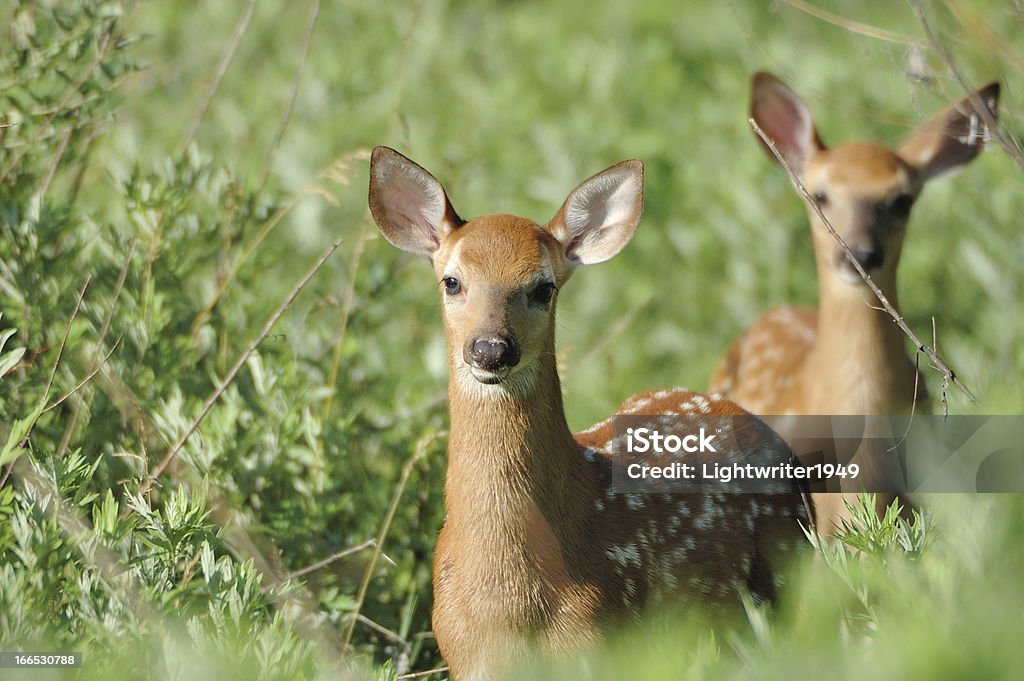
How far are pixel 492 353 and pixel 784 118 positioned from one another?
255 cm

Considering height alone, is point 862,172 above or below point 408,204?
above

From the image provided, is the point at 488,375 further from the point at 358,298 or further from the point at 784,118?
the point at 784,118

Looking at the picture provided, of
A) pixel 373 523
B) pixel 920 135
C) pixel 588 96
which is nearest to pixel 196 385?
pixel 373 523

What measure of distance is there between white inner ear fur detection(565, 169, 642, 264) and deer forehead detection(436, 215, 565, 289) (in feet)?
0.66

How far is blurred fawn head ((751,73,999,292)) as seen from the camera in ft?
15.7

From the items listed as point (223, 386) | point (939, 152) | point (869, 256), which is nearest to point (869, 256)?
point (869, 256)

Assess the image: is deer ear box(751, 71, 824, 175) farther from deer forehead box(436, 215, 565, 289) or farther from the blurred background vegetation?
deer forehead box(436, 215, 565, 289)

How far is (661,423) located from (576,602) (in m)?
0.83

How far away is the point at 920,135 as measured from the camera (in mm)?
5164

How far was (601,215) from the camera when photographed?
157 inches

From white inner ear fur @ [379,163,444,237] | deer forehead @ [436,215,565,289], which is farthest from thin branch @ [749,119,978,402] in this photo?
white inner ear fur @ [379,163,444,237]

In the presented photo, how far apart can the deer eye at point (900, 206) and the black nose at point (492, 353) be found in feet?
6.87

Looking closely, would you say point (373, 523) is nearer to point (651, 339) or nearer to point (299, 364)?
point (299, 364)

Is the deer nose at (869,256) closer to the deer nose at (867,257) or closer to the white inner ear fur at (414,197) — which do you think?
the deer nose at (867,257)
